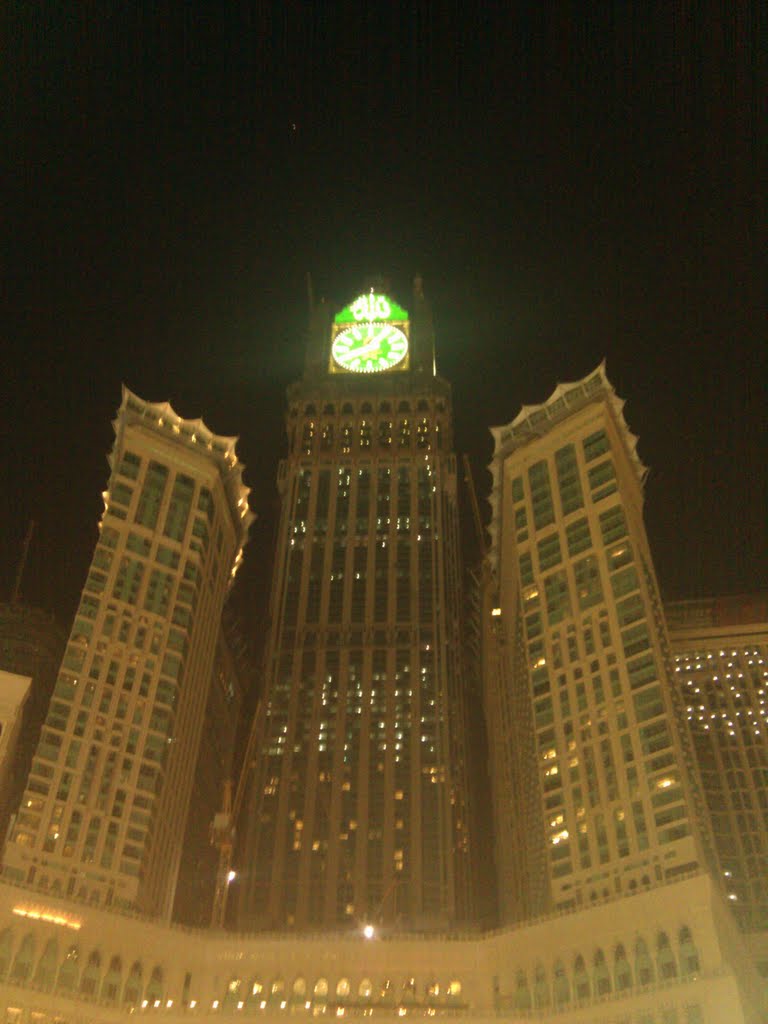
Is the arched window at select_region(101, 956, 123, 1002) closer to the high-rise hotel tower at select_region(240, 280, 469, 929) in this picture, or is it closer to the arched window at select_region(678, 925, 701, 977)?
the high-rise hotel tower at select_region(240, 280, 469, 929)

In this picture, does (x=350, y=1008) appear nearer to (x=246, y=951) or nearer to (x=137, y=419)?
(x=246, y=951)

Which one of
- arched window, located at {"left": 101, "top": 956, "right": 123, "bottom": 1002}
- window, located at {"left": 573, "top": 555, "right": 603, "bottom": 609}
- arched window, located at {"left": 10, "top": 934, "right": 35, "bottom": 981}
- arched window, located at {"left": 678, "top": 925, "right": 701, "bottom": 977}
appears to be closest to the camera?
arched window, located at {"left": 678, "top": 925, "right": 701, "bottom": 977}

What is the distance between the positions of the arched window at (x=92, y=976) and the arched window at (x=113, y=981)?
2.19ft

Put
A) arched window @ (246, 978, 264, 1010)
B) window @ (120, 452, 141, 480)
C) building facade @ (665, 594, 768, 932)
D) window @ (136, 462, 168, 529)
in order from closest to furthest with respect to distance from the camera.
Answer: arched window @ (246, 978, 264, 1010) → window @ (136, 462, 168, 529) → building facade @ (665, 594, 768, 932) → window @ (120, 452, 141, 480)

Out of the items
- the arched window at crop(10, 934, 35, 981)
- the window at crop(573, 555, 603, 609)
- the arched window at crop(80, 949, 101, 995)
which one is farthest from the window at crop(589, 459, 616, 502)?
the arched window at crop(10, 934, 35, 981)

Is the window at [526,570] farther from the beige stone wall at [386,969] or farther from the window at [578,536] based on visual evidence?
the beige stone wall at [386,969]

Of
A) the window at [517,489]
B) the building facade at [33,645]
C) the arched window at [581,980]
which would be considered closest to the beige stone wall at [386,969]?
the arched window at [581,980]

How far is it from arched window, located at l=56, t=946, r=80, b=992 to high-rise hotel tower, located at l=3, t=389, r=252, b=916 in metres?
5.98

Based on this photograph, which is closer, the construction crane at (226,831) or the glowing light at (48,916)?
the glowing light at (48,916)

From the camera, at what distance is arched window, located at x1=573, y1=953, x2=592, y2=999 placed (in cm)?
9275

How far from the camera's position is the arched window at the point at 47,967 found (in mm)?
94188

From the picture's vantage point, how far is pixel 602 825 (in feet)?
341

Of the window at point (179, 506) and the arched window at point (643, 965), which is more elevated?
the window at point (179, 506)

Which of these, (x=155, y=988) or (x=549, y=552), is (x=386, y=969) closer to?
(x=155, y=988)
